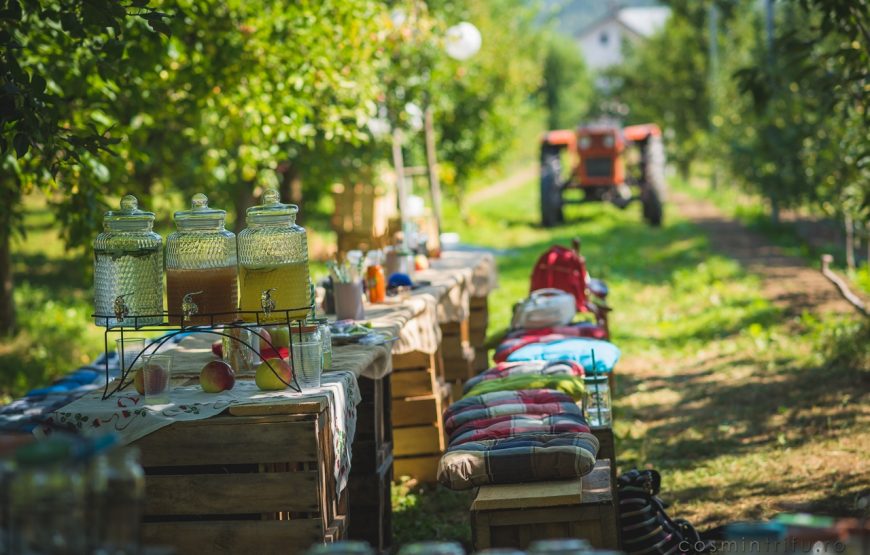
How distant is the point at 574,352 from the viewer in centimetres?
591

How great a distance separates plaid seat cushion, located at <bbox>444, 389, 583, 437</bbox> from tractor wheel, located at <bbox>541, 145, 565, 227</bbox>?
15269 millimetres

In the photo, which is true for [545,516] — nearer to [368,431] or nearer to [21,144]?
[368,431]

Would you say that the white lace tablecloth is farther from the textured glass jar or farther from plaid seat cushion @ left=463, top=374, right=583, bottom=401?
plaid seat cushion @ left=463, top=374, right=583, bottom=401

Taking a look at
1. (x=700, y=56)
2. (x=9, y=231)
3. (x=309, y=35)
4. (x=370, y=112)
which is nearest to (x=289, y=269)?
(x=9, y=231)

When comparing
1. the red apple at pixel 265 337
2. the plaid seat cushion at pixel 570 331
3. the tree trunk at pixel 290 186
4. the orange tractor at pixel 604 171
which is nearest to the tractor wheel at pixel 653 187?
the orange tractor at pixel 604 171

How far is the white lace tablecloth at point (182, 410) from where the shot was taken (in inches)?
147

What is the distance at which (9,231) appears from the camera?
755 centimetres

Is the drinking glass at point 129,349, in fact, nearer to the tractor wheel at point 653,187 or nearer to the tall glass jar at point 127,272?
the tall glass jar at point 127,272

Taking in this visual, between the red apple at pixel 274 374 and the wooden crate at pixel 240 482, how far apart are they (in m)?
0.16

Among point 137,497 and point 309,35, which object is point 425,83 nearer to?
point 309,35

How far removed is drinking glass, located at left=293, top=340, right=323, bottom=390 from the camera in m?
3.94

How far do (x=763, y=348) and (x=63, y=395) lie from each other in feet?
17.8

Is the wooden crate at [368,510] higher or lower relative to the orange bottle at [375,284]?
lower

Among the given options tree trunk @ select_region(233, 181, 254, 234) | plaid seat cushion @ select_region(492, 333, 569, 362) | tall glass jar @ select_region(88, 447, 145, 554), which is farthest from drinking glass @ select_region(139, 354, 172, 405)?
tree trunk @ select_region(233, 181, 254, 234)
